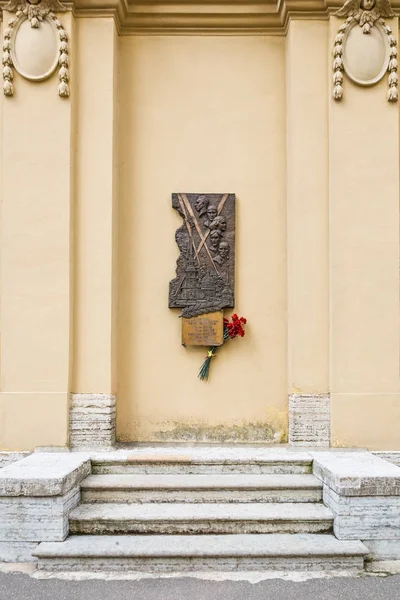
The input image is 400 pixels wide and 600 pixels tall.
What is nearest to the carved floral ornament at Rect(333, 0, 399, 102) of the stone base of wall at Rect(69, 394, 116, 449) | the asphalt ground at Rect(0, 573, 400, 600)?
the stone base of wall at Rect(69, 394, 116, 449)

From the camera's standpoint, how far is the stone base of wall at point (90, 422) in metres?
5.91

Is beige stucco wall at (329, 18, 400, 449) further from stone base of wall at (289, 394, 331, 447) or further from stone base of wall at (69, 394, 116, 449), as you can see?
stone base of wall at (69, 394, 116, 449)

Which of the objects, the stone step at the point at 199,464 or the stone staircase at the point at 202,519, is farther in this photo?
the stone step at the point at 199,464

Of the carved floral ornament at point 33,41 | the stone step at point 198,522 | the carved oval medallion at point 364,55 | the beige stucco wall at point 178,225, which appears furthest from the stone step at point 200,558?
the carved oval medallion at point 364,55

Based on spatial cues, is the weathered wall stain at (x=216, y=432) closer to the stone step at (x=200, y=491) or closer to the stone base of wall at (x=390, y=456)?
the stone base of wall at (x=390, y=456)

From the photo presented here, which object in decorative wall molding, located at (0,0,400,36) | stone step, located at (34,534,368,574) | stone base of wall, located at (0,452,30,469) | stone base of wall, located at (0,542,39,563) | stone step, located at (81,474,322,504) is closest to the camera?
stone step, located at (34,534,368,574)

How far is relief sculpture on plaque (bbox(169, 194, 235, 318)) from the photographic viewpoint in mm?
6289

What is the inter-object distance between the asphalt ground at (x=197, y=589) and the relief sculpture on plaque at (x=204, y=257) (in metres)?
2.84

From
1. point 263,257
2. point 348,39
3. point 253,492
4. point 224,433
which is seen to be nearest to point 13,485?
point 253,492

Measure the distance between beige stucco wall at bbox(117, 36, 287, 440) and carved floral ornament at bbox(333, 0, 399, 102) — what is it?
70 centimetres

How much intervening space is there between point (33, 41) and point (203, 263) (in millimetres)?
2886

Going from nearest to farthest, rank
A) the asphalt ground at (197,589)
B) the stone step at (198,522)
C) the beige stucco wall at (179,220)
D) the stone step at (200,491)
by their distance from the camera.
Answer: the asphalt ground at (197,589)
the stone step at (198,522)
the stone step at (200,491)
the beige stucco wall at (179,220)

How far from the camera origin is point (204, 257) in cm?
632

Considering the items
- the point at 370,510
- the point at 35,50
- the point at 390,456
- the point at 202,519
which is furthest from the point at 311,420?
the point at 35,50
